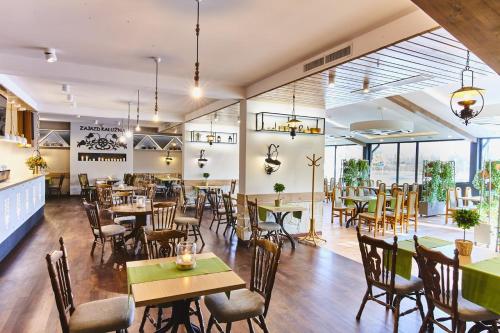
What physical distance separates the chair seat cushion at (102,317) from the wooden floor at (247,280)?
0.73 metres

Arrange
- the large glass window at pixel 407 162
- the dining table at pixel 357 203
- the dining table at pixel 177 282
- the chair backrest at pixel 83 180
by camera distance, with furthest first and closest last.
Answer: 1. the large glass window at pixel 407 162
2. the chair backrest at pixel 83 180
3. the dining table at pixel 357 203
4. the dining table at pixel 177 282

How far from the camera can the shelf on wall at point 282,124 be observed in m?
6.24

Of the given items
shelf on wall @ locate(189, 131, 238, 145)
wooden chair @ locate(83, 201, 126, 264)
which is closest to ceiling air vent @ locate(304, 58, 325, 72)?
wooden chair @ locate(83, 201, 126, 264)

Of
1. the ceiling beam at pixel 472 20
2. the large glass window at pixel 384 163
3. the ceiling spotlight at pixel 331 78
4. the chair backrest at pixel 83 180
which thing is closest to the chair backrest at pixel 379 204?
the ceiling spotlight at pixel 331 78

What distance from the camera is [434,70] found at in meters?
4.14

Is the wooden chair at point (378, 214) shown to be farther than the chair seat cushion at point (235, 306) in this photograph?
Yes

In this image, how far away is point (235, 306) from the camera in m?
2.39

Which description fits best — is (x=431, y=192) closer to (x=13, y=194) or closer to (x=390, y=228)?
(x=390, y=228)

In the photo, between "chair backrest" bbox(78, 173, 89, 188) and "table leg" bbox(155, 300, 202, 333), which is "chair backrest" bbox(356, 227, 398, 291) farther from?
"chair backrest" bbox(78, 173, 89, 188)

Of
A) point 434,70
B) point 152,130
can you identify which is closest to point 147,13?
point 434,70

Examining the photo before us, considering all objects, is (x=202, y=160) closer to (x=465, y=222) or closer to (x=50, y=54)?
(x=50, y=54)

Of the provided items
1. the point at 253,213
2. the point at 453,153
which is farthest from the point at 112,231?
the point at 453,153

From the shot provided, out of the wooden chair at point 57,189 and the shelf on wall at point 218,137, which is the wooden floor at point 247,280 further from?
the wooden chair at point 57,189

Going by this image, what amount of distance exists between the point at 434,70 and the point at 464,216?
2.17m
